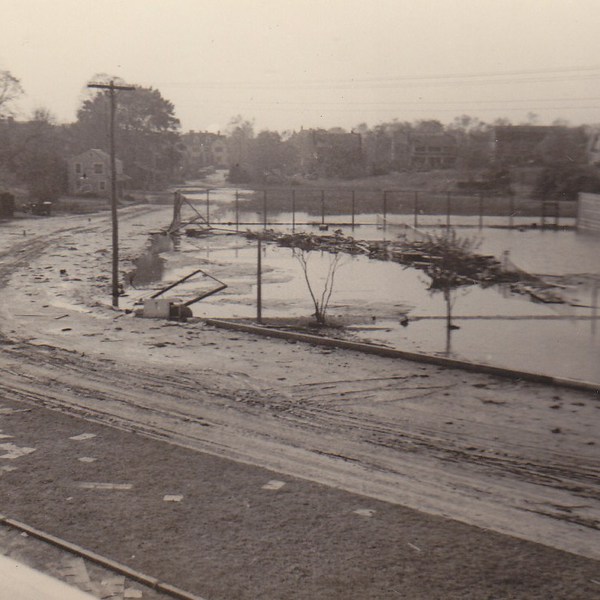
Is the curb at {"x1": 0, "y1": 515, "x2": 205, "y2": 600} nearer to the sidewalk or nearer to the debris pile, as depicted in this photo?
the sidewalk

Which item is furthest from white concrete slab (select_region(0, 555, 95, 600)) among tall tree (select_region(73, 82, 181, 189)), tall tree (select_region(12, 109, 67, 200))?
tall tree (select_region(73, 82, 181, 189))

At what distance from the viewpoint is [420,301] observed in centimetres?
2498

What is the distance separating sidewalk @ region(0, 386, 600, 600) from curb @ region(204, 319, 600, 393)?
660 centimetres

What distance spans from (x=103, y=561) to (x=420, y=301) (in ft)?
59.3

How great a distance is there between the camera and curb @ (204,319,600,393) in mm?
14979

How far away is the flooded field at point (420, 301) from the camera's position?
1859 centimetres

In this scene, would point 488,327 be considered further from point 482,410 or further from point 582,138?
point 582,138

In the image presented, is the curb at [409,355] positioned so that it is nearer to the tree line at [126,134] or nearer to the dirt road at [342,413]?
the dirt road at [342,413]

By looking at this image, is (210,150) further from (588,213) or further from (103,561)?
(103,561)

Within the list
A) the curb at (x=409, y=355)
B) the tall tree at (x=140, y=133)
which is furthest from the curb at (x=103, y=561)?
the tall tree at (x=140, y=133)

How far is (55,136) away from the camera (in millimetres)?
108688

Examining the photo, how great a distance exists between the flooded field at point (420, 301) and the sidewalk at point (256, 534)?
8.31 metres

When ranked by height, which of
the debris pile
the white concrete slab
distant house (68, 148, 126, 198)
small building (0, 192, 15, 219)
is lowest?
the debris pile

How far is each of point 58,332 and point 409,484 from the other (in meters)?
Answer: 12.6
